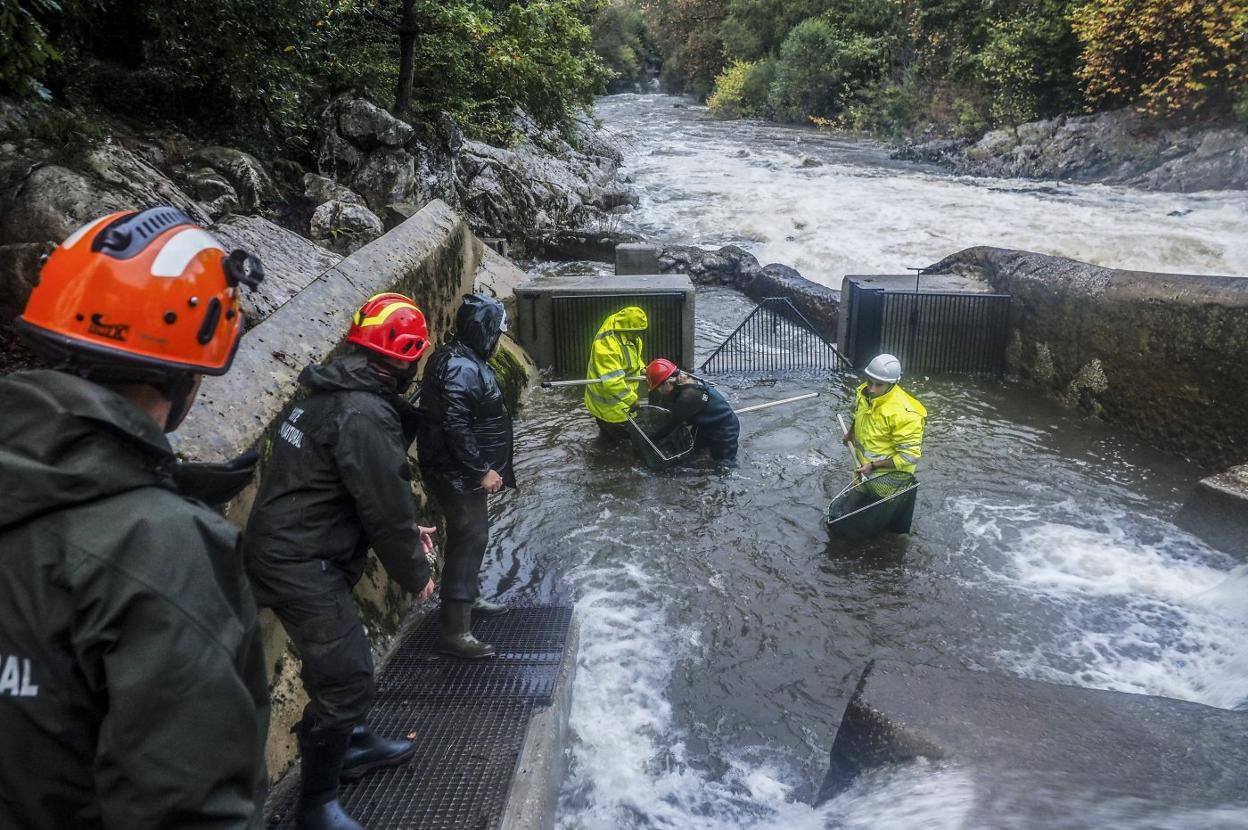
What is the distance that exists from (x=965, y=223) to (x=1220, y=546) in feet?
37.7

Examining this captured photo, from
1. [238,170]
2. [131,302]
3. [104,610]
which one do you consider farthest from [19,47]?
[104,610]

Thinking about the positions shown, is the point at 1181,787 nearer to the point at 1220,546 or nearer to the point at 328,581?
the point at 328,581

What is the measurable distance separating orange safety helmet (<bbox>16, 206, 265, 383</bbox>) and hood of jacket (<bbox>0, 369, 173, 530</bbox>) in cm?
9

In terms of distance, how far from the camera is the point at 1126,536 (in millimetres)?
6457

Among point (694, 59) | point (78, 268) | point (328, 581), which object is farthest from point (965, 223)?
point (694, 59)

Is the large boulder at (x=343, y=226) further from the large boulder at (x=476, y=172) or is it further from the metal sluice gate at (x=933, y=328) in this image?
the metal sluice gate at (x=933, y=328)

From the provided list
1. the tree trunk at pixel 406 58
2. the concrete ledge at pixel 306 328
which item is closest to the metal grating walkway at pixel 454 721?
the concrete ledge at pixel 306 328

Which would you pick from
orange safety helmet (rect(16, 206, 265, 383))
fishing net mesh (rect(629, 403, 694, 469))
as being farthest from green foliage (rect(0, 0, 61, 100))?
fishing net mesh (rect(629, 403, 694, 469))

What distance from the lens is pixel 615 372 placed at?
301 inches

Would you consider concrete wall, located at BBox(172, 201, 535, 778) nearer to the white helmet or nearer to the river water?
the river water

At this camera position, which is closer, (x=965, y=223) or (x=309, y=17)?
(x=309, y=17)

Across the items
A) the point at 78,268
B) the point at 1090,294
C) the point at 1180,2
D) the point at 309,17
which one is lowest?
the point at 1090,294

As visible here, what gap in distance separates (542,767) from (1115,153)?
2139 centimetres

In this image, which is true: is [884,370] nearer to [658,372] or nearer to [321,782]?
[658,372]
